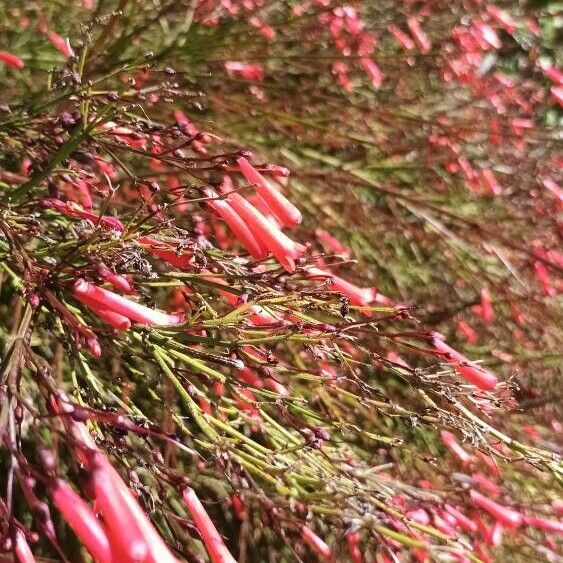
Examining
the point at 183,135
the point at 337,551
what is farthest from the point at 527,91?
the point at 183,135

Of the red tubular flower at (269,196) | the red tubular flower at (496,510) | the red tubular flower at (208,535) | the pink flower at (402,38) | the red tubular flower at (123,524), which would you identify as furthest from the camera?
the pink flower at (402,38)

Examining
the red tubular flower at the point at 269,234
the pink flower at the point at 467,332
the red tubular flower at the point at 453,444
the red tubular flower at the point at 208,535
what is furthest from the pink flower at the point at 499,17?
the red tubular flower at the point at 208,535

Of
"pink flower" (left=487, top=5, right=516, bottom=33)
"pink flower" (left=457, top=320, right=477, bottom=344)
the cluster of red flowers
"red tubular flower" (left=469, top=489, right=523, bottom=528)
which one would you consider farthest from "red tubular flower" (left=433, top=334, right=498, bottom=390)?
"pink flower" (left=487, top=5, right=516, bottom=33)

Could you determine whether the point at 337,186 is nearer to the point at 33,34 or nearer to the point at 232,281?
the point at 33,34

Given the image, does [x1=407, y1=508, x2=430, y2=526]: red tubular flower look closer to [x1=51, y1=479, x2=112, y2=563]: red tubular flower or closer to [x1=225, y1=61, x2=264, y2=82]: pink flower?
[x1=51, y1=479, x2=112, y2=563]: red tubular flower

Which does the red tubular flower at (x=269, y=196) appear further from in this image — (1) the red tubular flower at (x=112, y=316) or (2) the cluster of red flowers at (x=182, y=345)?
(1) the red tubular flower at (x=112, y=316)

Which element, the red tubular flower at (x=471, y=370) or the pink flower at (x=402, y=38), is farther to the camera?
the pink flower at (x=402, y=38)
